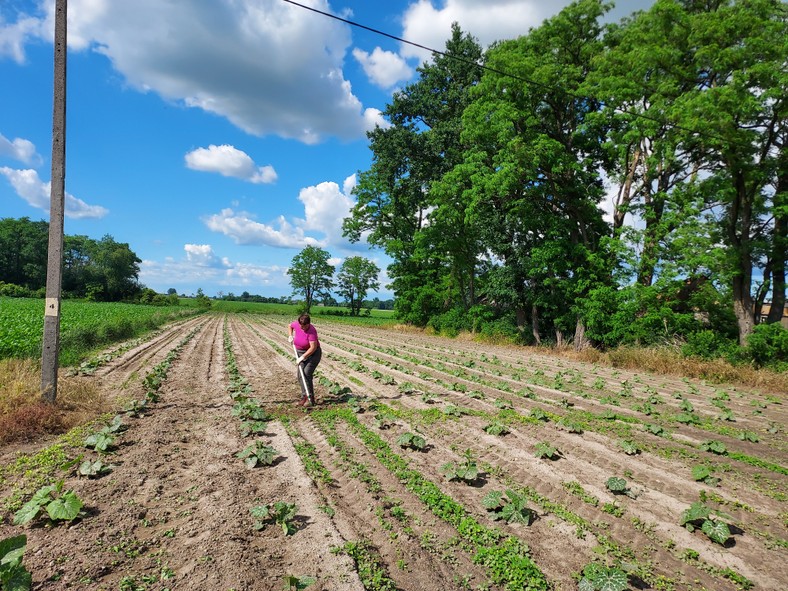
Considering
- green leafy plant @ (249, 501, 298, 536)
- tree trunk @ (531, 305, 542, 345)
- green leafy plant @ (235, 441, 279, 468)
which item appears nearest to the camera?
green leafy plant @ (249, 501, 298, 536)

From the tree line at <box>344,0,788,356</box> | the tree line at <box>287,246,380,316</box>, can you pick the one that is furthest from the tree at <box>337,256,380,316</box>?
the tree line at <box>344,0,788,356</box>

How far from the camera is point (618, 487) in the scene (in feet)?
16.4

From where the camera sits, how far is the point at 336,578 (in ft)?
10.9

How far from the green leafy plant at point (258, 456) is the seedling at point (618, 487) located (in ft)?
14.4

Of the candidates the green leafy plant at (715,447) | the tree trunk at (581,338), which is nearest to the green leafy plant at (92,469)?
the green leafy plant at (715,447)

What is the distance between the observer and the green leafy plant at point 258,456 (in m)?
5.70

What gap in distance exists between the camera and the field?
3.49 metres

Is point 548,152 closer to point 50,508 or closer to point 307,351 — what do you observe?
point 307,351

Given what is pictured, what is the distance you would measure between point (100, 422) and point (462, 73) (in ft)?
113

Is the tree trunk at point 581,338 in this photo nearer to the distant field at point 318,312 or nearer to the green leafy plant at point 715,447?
the green leafy plant at point 715,447

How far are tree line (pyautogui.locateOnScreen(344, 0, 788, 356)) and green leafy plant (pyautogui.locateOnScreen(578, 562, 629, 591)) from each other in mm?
9004

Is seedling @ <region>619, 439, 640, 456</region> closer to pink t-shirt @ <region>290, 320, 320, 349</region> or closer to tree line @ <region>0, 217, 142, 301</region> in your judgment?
pink t-shirt @ <region>290, 320, 320, 349</region>

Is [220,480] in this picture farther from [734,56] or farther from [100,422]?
[734,56]

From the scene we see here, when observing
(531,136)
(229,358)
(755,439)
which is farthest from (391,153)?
(755,439)
